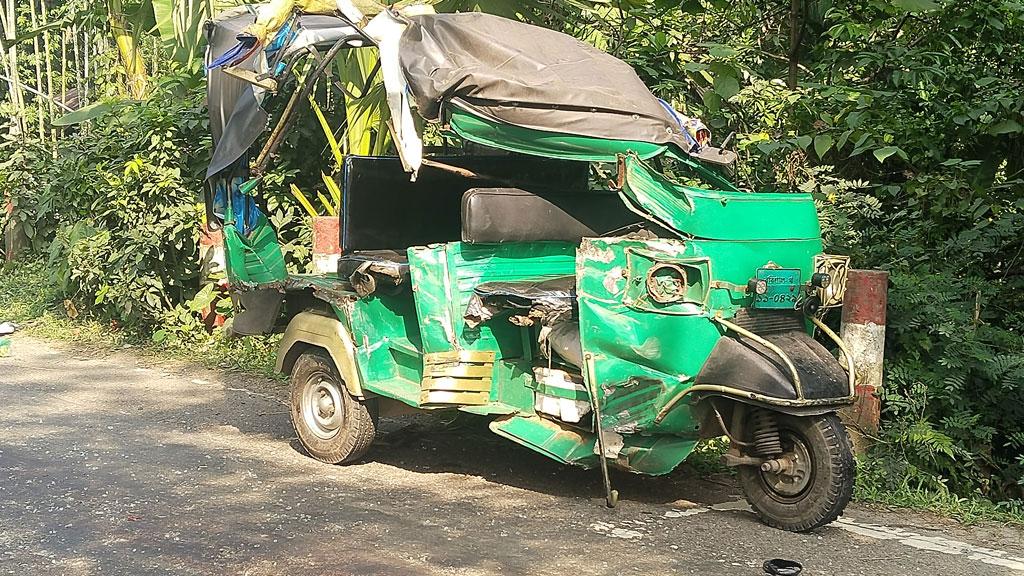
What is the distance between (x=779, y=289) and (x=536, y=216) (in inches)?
56.3

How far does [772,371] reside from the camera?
196 inches

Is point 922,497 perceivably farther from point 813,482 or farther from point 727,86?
point 727,86

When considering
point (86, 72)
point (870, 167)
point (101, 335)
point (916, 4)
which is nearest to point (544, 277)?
point (916, 4)

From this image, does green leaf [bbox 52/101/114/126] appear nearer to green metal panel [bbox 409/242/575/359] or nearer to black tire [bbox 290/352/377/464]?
black tire [bbox 290/352/377/464]

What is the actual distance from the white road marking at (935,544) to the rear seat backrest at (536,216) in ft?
6.82

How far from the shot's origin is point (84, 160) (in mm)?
10812

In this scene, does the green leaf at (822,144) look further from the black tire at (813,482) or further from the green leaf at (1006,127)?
the black tire at (813,482)

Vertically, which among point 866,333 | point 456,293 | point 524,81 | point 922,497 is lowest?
point 922,497

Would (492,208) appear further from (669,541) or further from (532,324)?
(669,541)

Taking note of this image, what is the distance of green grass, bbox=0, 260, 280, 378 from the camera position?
968 cm

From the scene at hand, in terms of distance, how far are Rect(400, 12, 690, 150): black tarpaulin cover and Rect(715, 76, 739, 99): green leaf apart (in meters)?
1.51

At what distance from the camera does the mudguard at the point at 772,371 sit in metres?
4.95

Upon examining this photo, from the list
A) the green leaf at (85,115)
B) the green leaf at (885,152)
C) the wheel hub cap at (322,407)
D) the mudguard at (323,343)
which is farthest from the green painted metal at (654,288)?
the green leaf at (85,115)

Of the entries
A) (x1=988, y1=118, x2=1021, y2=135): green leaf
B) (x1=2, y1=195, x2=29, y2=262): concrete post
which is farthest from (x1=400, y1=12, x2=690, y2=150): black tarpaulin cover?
(x1=2, y1=195, x2=29, y2=262): concrete post
